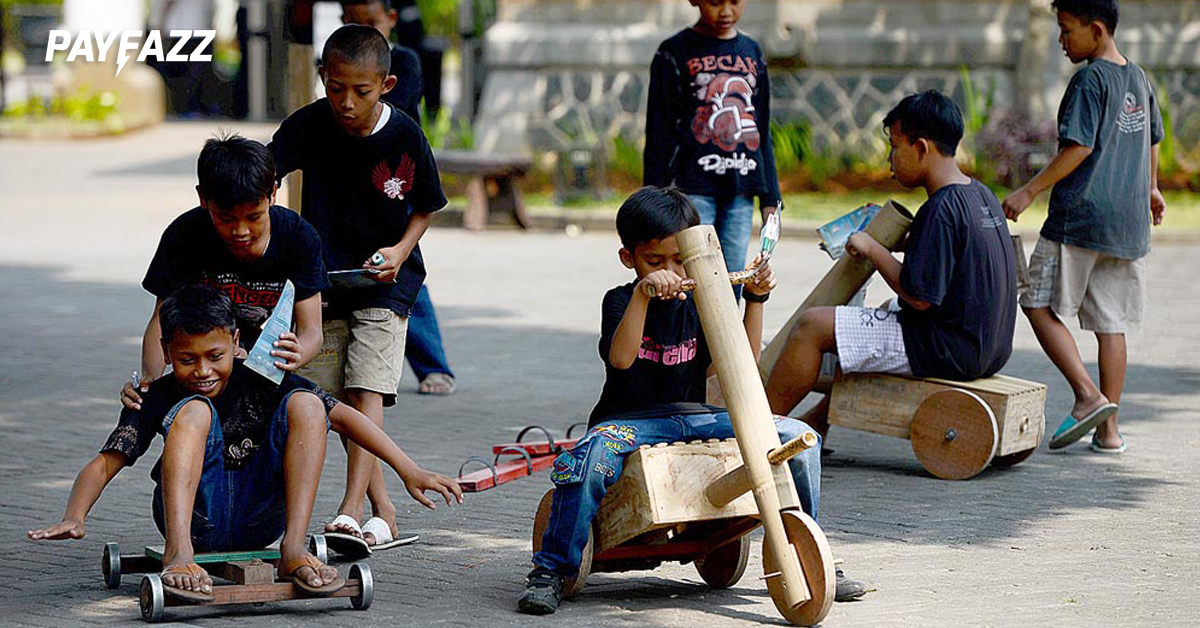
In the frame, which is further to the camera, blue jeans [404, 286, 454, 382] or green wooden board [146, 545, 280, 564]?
blue jeans [404, 286, 454, 382]

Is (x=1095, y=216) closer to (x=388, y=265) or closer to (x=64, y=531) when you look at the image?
(x=388, y=265)

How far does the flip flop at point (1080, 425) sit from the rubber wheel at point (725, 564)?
7.57ft

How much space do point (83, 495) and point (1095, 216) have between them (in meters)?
4.19

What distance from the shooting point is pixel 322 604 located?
4703 millimetres

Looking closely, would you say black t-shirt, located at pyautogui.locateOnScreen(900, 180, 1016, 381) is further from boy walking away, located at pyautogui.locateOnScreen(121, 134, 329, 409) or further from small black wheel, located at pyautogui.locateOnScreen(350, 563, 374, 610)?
small black wheel, located at pyautogui.locateOnScreen(350, 563, 374, 610)

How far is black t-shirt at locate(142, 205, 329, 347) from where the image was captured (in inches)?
191

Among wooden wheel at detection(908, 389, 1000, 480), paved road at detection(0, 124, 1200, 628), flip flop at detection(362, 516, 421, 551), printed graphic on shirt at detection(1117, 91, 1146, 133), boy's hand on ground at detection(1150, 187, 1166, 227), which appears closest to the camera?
paved road at detection(0, 124, 1200, 628)

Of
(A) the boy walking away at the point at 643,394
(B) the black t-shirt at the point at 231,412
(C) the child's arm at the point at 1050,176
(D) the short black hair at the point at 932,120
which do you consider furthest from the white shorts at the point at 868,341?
(B) the black t-shirt at the point at 231,412

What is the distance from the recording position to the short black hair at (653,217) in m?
4.59

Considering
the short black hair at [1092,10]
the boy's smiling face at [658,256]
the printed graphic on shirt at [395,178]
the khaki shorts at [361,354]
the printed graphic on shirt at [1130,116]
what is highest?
the short black hair at [1092,10]

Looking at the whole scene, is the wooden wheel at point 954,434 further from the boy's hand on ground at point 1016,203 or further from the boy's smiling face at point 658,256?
the boy's smiling face at point 658,256

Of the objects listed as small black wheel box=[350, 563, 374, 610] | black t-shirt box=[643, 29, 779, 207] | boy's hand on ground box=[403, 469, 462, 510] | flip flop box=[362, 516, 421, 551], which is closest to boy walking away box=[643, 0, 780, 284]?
black t-shirt box=[643, 29, 779, 207]

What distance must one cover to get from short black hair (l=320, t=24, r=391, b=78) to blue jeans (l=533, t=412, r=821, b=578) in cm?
140

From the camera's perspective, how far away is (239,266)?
4.86m
